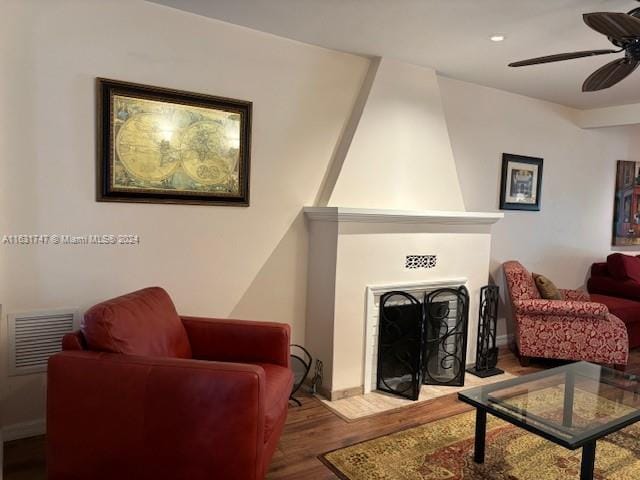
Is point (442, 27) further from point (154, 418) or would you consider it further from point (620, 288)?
point (620, 288)

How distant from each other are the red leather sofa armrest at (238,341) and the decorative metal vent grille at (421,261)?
1270 millimetres

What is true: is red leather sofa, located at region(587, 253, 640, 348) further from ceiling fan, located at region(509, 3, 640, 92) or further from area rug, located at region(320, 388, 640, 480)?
ceiling fan, located at region(509, 3, 640, 92)

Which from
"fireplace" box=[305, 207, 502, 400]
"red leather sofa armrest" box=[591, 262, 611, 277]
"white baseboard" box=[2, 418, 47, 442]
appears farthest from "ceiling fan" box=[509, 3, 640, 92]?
"white baseboard" box=[2, 418, 47, 442]

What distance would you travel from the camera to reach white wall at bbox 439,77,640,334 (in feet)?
13.4

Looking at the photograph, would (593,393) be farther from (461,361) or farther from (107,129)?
(107,129)

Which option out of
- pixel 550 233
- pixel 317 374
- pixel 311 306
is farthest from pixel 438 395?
pixel 550 233

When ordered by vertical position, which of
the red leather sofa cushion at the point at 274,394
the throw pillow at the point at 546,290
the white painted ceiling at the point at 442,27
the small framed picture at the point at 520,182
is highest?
the white painted ceiling at the point at 442,27

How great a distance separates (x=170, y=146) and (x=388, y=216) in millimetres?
1514

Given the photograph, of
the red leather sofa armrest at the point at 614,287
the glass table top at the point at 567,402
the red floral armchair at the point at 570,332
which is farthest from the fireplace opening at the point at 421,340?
the red leather sofa armrest at the point at 614,287

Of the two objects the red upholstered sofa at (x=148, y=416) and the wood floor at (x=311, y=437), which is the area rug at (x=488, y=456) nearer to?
the wood floor at (x=311, y=437)

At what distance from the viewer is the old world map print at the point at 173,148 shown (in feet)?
8.48

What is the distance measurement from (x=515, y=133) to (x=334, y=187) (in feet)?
7.43

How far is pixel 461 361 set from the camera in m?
3.45

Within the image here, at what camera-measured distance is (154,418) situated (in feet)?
5.82
